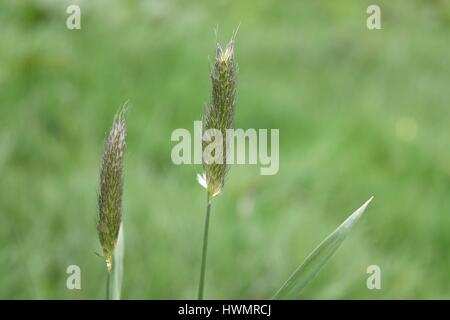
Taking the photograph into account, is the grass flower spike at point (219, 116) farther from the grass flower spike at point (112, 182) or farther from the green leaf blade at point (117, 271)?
the green leaf blade at point (117, 271)

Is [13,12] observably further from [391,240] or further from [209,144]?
[209,144]

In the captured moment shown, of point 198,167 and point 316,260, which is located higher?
point 198,167

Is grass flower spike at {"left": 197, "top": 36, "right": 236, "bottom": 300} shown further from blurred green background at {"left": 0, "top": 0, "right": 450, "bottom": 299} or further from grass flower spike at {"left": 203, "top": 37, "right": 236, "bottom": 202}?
blurred green background at {"left": 0, "top": 0, "right": 450, "bottom": 299}

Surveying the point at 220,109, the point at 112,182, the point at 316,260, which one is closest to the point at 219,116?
the point at 220,109

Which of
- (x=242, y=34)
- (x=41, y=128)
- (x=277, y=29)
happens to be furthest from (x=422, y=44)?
(x=41, y=128)

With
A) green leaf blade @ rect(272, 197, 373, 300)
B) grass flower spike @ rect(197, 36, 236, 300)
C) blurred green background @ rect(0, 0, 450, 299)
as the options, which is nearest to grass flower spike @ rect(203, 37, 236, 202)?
grass flower spike @ rect(197, 36, 236, 300)

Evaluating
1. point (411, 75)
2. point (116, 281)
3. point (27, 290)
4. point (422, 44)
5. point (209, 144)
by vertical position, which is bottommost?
point (27, 290)

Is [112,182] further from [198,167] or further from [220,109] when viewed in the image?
[198,167]
